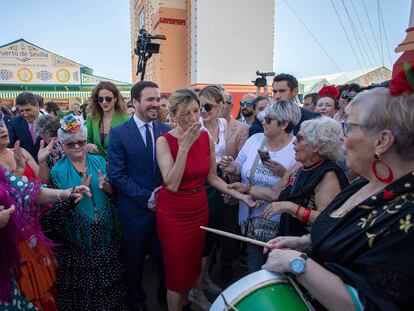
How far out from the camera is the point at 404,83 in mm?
1035

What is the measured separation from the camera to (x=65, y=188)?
2.23 meters

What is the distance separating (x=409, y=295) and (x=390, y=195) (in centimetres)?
34

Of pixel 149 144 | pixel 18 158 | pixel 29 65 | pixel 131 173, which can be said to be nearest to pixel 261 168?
pixel 149 144

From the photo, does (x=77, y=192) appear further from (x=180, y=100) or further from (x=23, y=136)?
(x=23, y=136)

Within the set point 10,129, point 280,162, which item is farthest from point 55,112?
point 280,162

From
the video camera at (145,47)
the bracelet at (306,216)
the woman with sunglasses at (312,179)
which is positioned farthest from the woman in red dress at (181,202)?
the video camera at (145,47)

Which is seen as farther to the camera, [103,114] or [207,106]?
[103,114]

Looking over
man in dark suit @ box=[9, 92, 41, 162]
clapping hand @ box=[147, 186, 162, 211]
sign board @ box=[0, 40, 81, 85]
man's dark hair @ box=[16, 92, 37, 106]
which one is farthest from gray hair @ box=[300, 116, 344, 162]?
sign board @ box=[0, 40, 81, 85]

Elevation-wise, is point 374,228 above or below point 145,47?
below

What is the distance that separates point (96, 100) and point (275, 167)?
235 cm

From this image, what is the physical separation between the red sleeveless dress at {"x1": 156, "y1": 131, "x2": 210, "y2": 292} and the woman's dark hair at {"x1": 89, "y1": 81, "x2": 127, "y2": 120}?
1536mm

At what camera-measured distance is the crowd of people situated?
1062mm

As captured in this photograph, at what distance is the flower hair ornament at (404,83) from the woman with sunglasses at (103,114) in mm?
2909

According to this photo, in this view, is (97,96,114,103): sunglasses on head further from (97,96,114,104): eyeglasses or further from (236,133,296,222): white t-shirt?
(236,133,296,222): white t-shirt
